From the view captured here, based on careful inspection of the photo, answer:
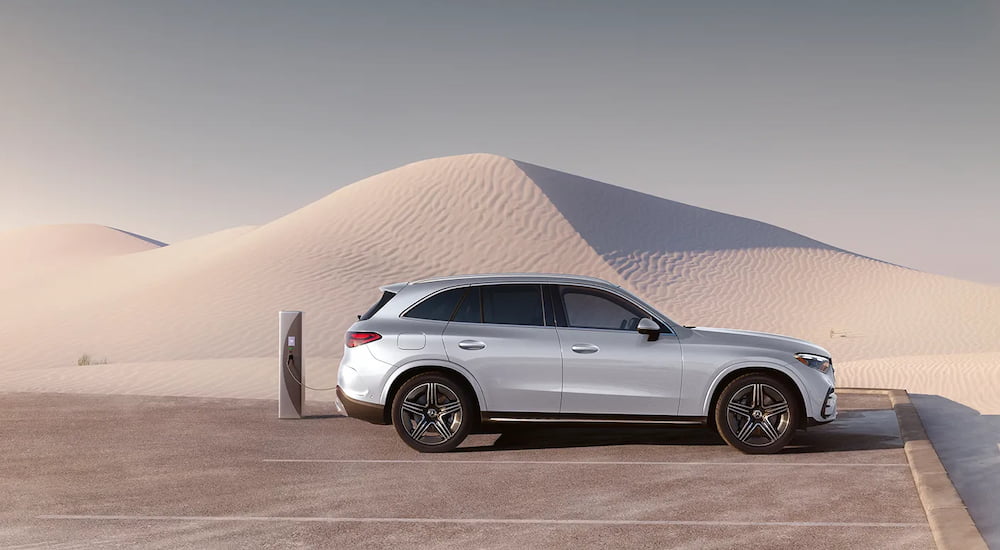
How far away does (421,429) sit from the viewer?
8734 millimetres

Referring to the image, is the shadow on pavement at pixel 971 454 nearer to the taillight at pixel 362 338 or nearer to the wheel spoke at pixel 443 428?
the wheel spoke at pixel 443 428

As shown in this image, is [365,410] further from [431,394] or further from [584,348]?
[584,348]

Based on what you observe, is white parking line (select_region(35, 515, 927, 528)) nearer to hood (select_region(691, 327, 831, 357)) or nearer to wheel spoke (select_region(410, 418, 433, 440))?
wheel spoke (select_region(410, 418, 433, 440))

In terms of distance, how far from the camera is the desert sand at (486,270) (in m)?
33.8

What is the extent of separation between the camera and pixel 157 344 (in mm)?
33250

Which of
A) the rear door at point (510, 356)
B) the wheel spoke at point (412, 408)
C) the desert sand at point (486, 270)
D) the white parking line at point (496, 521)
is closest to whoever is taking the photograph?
the white parking line at point (496, 521)

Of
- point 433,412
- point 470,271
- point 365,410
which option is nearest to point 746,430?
point 433,412

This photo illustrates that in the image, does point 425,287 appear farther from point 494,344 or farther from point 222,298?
point 222,298

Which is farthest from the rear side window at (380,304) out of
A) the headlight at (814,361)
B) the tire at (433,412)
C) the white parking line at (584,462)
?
the headlight at (814,361)

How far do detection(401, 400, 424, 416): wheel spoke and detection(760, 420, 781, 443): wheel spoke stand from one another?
10.7 feet

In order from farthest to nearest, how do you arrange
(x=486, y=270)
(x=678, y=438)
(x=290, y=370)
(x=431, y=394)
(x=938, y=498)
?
(x=486, y=270) < (x=290, y=370) < (x=678, y=438) < (x=431, y=394) < (x=938, y=498)

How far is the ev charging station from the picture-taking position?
1148 centimetres

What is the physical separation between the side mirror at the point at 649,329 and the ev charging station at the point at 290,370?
16.0 ft

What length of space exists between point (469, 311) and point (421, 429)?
123cm
